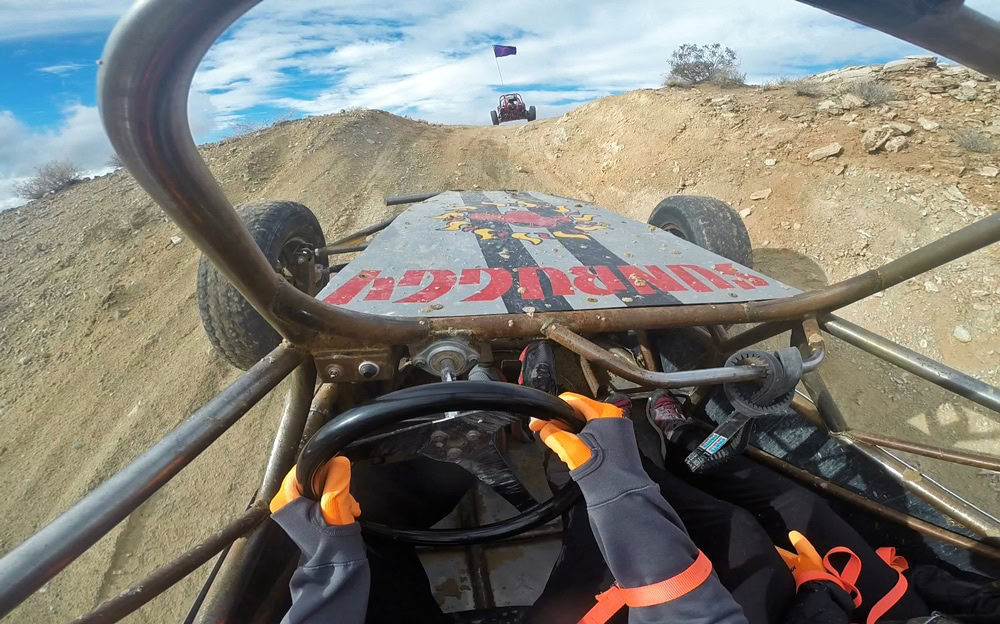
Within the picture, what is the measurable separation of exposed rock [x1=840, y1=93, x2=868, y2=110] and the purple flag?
30.5ft

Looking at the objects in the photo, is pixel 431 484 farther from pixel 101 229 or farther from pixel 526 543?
pixel 101 229

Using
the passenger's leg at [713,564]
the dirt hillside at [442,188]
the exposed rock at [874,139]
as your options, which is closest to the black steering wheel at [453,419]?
the passenger's leg at [713,564]

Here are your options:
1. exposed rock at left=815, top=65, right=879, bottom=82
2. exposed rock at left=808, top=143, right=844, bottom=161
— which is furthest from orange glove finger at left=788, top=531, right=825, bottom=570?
exposed rock at left=815, top=65, right=879, bottom=82

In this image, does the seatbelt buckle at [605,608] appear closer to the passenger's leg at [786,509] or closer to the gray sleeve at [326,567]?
the gray sleeve at [326,567]

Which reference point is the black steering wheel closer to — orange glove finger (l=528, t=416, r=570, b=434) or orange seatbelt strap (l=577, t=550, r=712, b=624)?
orange glove finger (l=528, t=416, r=570, b=434)

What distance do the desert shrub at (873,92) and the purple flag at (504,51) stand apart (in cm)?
908

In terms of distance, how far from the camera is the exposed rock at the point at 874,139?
15.7ft

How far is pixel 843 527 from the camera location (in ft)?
4.31

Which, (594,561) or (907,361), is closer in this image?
(594,561)

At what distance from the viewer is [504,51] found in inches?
520

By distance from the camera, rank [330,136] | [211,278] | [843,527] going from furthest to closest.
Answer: [330,136]
[211,278]
[843,527]

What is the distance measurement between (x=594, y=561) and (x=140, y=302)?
435 centimetres

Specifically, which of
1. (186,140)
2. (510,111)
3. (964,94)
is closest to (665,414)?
(186,140)

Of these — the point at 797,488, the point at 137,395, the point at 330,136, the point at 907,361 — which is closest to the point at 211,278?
the point at 137,395
